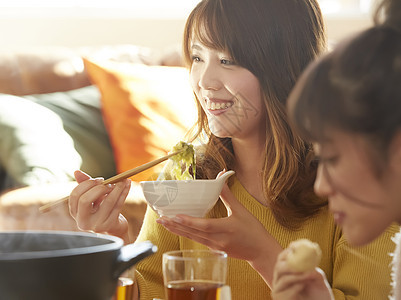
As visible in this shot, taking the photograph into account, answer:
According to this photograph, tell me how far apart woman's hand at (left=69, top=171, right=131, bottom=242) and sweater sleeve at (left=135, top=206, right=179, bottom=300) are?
17cm

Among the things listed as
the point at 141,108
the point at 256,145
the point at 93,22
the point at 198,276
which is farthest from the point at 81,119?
the point at 198,276

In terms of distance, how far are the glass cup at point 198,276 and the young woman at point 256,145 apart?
1.60 feet

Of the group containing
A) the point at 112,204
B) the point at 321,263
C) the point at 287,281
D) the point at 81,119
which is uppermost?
the point at 287,281

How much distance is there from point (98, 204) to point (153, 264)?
292 mm

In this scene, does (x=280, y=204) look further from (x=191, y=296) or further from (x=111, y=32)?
(x=111, y=32)

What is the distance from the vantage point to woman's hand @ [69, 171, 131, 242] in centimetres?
132

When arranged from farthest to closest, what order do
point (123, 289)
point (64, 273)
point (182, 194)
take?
point (182, 194) → point (123, 289) → point (64, 273)

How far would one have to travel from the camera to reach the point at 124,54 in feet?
11.2

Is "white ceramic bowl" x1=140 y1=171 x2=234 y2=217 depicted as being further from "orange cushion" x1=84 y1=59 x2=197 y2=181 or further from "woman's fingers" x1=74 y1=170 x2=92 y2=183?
"orange cushion" x1=84 y1=59 x2=197 y2=181

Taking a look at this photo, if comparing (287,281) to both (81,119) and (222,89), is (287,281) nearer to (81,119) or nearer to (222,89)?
(222,89)

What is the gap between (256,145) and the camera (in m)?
1.68

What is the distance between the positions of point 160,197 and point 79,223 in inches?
10.6

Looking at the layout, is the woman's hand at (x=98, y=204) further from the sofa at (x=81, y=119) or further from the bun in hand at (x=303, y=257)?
the sofa at (x=81, y=119)

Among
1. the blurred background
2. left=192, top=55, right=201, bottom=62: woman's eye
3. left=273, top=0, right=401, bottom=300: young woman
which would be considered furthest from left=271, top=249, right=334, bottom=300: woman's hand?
the blurred background
